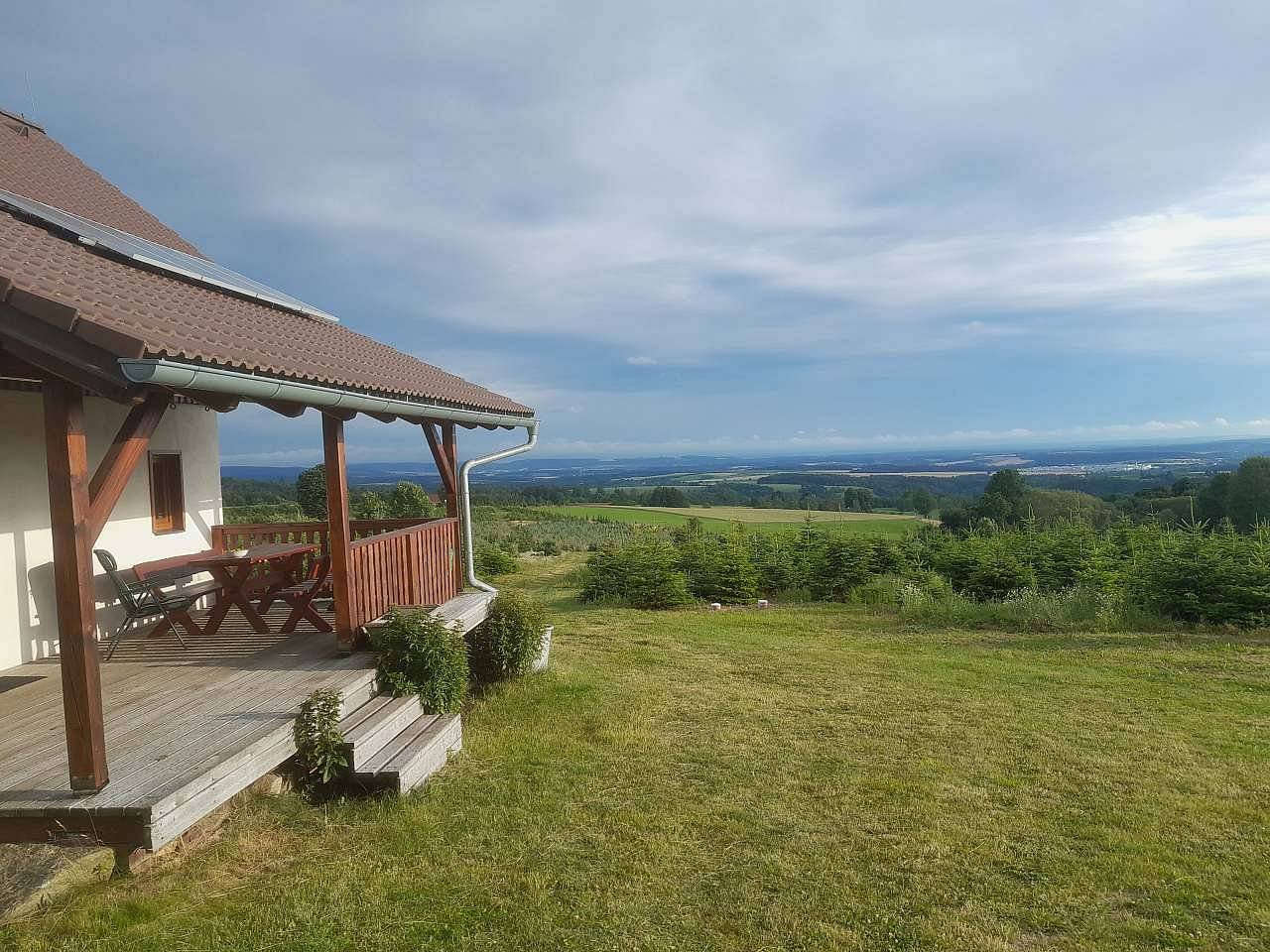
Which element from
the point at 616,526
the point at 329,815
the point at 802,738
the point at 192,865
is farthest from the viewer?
the point at 616,526

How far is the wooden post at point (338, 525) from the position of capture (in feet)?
19.4

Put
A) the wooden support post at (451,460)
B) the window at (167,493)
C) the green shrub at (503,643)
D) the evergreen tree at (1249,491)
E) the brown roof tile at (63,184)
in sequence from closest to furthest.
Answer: the brown roof tile at (63,184)
the green shrub at (503,643)
the window at (167,493)
the wooden support post at (451,460)
the evergreen tree at (1249,491)

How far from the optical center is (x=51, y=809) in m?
3.50

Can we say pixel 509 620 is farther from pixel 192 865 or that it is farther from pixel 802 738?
pixel 192 865

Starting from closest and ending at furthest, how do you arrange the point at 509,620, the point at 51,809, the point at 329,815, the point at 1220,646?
the point at 51,809, the point at 329,815, the point at 509,620, the point at 1220,646

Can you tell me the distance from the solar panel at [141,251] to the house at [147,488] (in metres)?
0.04

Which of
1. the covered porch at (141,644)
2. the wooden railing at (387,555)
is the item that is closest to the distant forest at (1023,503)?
the wooden railing at (387,555)

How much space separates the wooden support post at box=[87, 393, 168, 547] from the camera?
3568 mm

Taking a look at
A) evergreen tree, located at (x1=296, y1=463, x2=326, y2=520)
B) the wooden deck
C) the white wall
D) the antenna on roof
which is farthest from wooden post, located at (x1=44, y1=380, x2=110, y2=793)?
evergreen tree, located at (x1=296, y1=463, x2=326, y2=520)

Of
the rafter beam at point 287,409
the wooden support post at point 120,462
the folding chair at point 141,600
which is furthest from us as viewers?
the folding chair at point 141,600

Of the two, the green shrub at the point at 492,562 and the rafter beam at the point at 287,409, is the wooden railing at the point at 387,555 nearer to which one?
the rafter beam at the point at 287,409

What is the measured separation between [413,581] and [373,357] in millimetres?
2100

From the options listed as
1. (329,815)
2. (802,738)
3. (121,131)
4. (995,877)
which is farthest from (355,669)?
(121,131)

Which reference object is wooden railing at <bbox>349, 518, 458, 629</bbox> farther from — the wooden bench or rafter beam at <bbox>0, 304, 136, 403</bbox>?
rafter beam at <bbox>0, 304, 136, 403</bbox>
